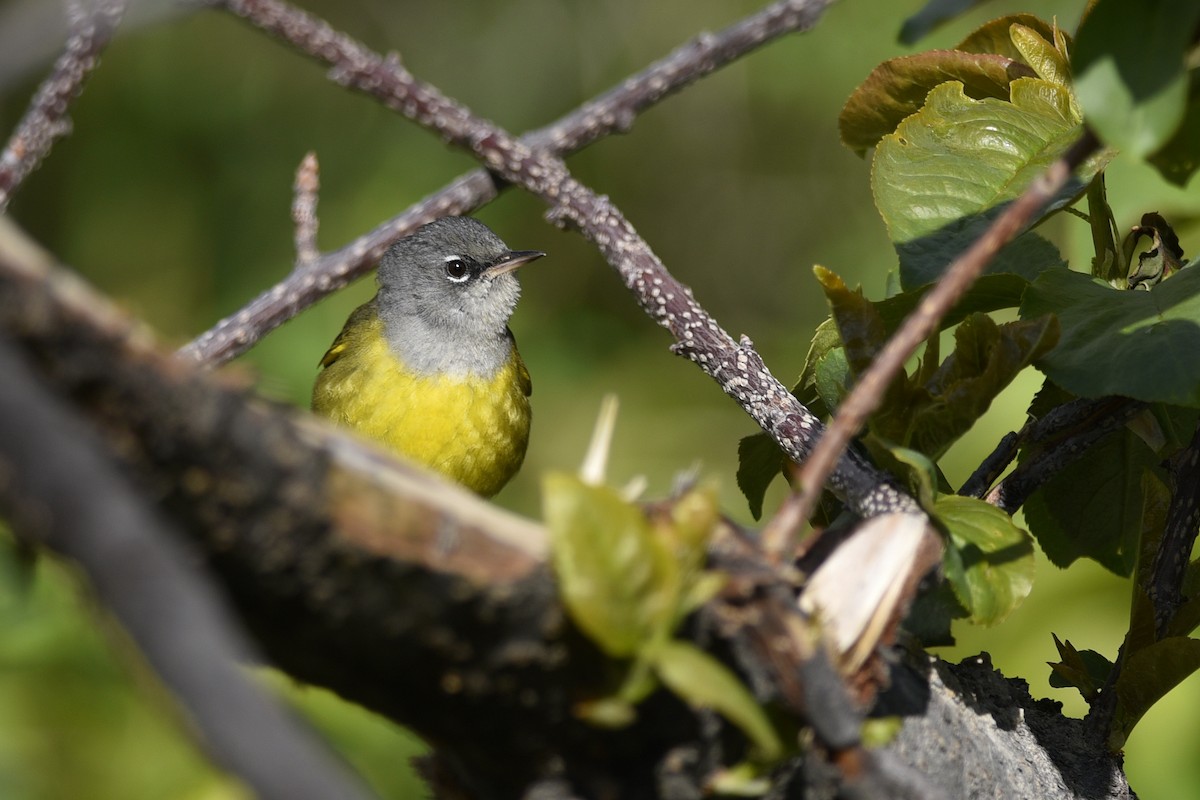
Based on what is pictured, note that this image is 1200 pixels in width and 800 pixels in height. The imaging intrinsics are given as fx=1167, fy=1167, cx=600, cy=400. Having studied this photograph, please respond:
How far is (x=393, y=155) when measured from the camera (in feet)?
15.7

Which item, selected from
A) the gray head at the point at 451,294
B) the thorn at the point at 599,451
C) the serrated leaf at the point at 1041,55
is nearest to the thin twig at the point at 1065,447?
the serrated leaf at the point at 1041,55

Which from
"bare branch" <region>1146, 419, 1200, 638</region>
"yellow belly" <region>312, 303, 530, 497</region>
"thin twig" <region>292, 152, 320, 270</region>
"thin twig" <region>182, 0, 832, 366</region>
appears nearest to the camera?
"bare branch" <region>1146, 419, 1200, 638</region>

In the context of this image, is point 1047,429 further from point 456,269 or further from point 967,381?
point 456,269

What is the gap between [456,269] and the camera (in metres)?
4.20

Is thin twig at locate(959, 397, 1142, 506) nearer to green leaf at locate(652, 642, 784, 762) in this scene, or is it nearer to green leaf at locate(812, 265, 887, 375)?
green leaf at locate(812, 265, 887, 375)

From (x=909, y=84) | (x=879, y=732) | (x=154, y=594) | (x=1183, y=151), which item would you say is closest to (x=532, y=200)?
(x=909, y=84)

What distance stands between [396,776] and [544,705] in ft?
7.58

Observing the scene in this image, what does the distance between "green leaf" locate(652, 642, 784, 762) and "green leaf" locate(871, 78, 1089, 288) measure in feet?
3.13

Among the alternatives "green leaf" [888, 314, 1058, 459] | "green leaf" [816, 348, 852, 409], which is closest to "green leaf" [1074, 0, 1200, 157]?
"green leaf" [888, 314, 1058, 459]

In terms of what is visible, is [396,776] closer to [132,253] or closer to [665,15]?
[132,253]

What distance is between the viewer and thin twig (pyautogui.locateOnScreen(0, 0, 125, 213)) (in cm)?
225

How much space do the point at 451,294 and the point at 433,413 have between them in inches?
27.7

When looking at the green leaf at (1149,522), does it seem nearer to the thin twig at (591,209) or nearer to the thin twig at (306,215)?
the thin twig at (591,209)

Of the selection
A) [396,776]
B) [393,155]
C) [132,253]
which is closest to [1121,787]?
[396,776]
